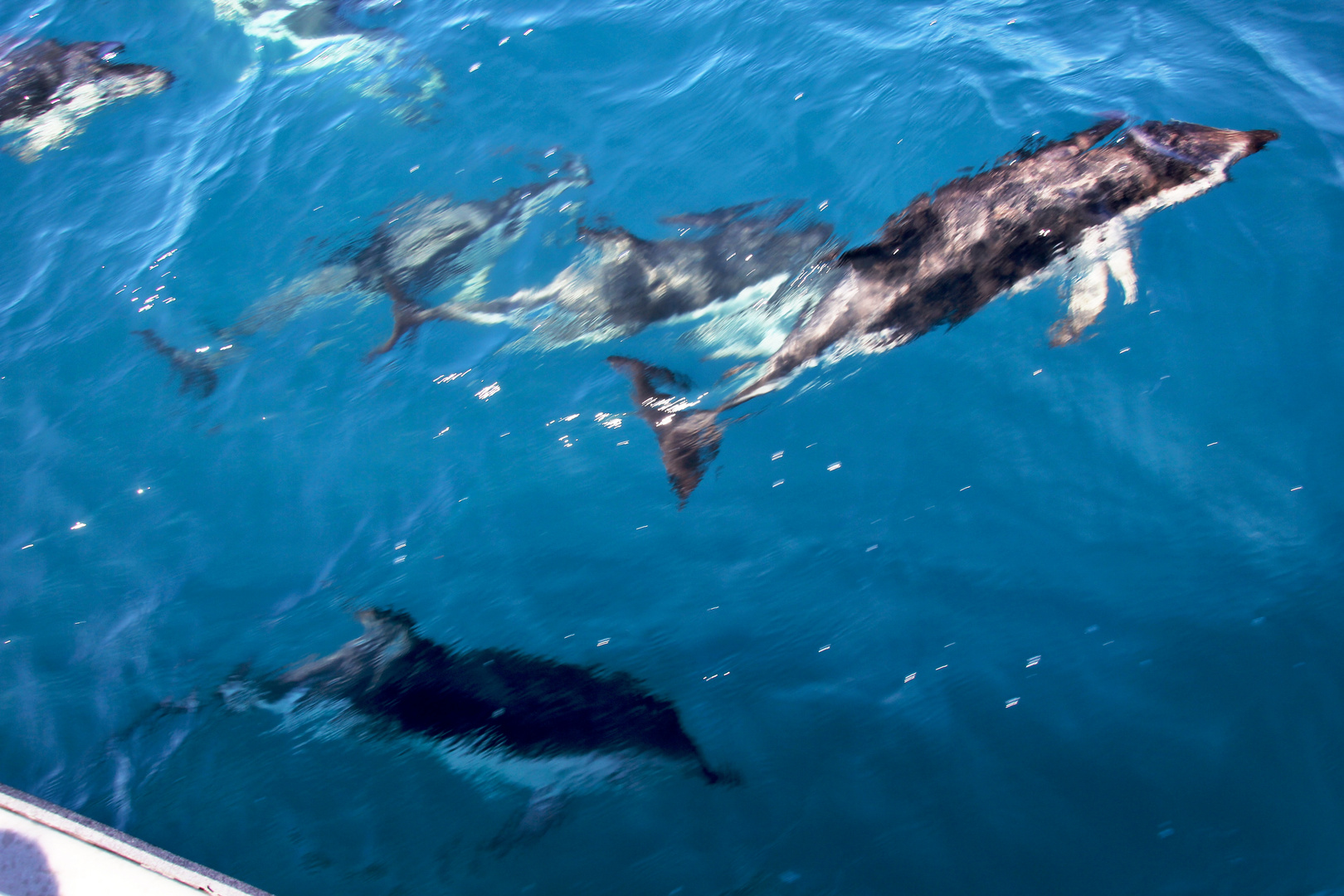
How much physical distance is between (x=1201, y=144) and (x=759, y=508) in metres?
4.08

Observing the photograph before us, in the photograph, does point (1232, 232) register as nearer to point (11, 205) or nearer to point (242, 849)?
point (242, 849)

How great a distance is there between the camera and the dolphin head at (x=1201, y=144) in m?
5.57

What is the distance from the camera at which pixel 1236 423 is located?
4789 mm

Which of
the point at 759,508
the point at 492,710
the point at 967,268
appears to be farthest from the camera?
the point at 967,268

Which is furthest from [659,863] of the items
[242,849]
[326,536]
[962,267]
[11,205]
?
[11,205]

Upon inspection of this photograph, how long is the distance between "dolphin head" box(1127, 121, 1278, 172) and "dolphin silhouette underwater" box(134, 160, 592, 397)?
4.35m

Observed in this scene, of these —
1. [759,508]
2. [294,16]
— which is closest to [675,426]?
[759,508]

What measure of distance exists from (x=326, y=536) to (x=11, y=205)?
16.6 feet

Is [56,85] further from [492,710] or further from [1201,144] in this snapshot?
[1201,144]

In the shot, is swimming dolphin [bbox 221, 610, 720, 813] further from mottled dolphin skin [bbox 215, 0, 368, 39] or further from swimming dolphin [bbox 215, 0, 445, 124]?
mottled dolphin skin [bbox 215, 0, 368, 39]

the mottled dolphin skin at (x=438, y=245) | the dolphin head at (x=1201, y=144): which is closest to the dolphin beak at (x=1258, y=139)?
the dolphin head at (x=1201, y=144)

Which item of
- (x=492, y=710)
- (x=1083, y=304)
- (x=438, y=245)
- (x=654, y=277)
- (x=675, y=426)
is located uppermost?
(x=438, y=245)

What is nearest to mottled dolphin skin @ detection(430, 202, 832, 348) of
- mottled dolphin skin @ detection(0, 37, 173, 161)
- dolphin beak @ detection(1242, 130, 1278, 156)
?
dolphin beak @ detection(1242, 130, 1278, 156)

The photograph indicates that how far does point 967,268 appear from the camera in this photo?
17.7 ft
